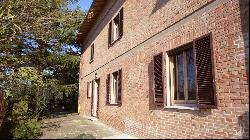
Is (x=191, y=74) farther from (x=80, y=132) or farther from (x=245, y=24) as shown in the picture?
(x=80, y=132)

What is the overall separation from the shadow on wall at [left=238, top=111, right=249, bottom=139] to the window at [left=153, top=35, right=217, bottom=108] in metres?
0.69

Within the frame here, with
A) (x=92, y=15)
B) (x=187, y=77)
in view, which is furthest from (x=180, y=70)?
(x=92, y=15)

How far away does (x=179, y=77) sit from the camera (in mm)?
6910

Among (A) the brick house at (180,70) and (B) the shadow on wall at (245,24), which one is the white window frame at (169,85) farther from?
(B) the shadow on wall at (245,24)

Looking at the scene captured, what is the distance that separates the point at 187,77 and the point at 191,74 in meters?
0.19

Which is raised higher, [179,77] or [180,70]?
[180,70]

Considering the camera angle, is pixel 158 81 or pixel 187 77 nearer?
pixel 187 77

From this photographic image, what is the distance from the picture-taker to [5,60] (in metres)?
11.0

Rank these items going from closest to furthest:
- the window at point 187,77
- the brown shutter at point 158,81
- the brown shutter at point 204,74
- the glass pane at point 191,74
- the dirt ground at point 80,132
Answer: the brown shutter at point 204,74, the window at point 187,77, the dirt ground at point 80,132, the glass pane at point 191,74, the brown shutter at point 158,81

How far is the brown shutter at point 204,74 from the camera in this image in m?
5.36

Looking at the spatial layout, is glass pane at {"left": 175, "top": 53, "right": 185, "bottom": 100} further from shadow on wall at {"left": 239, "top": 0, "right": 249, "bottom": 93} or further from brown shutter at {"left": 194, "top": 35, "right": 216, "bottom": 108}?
shadow on wall at {"left": 239, "top": 0, "right": 249, "bottom": 93}

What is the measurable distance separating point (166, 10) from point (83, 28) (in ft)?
38.1

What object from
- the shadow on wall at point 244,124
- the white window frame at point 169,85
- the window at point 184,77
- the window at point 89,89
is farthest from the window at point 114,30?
the shadow on wall at point 244,124

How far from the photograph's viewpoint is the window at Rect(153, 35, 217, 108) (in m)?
5.48
